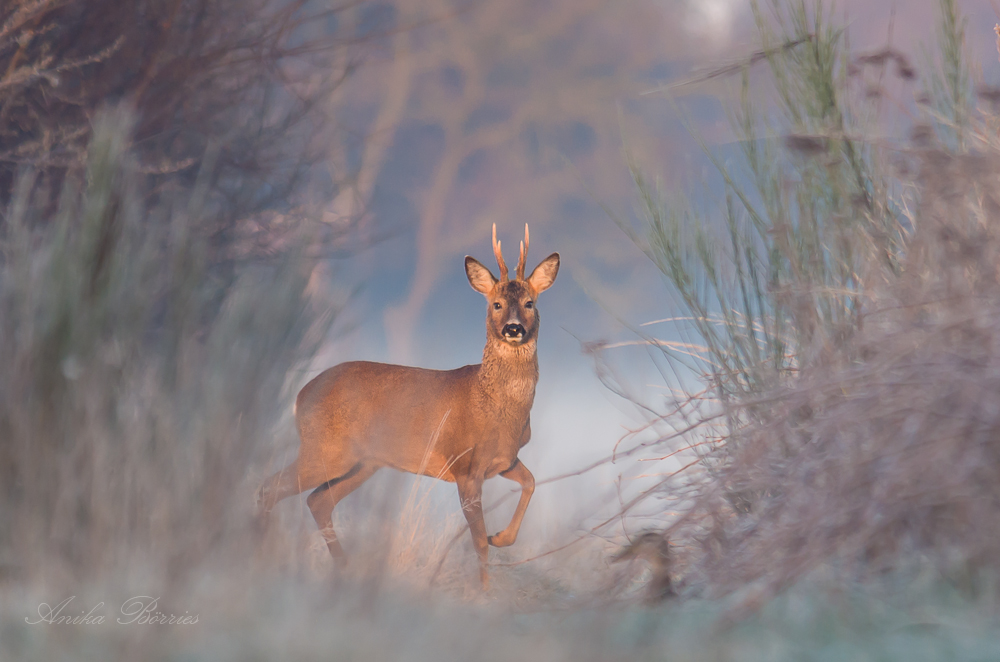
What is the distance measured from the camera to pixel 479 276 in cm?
380

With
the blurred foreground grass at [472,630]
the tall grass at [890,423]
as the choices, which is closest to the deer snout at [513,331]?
the tall grass at [890,423]

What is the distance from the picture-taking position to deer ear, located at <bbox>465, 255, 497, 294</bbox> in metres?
3.79

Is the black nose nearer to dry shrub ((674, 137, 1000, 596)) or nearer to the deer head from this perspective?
the deer head

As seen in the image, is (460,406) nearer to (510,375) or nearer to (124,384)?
(510,375)

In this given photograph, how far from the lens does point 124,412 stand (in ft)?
4.75

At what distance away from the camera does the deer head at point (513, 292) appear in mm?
3678

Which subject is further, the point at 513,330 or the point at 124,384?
the point at 513,330

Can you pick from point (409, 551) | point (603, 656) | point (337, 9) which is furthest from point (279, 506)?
point (337, 9)

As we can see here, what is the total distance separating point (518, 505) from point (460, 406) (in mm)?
612

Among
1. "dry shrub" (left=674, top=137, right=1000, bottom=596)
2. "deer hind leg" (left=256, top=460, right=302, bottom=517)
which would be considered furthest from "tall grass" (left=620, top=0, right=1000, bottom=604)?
"deer hind leg" (left=256, top=460, right=302, bottom=517)

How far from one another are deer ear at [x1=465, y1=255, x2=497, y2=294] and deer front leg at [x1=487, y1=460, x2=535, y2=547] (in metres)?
0.89

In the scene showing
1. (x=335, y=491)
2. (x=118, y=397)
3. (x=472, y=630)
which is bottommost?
(x=472, y=630)

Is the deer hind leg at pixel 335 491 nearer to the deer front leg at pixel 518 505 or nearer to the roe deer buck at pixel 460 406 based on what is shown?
the roe deer buck at pixel 460 406

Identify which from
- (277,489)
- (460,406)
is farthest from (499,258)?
(277,489)
